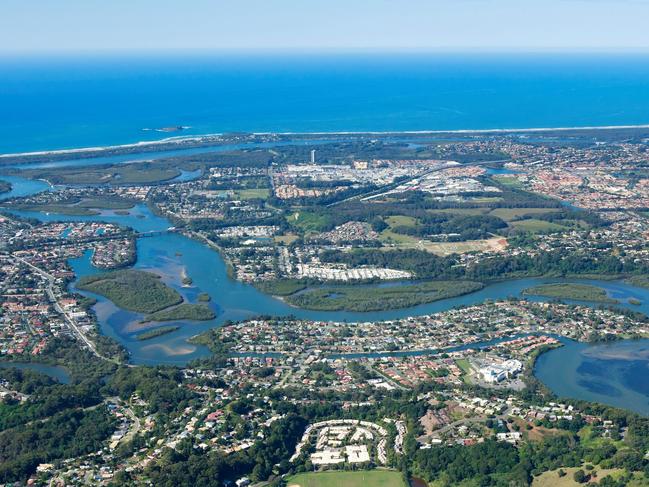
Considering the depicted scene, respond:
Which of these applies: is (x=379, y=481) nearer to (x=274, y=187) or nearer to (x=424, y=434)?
(x=424, y=434)

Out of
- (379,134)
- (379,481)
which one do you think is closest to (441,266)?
(379,481)

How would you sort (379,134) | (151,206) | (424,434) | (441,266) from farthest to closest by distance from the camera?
(379,134) → (151,206) → (441,266) → (424,434)

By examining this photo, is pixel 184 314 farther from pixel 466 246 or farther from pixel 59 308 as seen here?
pixel 466 246

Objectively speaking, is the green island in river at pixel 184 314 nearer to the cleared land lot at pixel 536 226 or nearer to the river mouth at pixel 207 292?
the river mouth at pixel 207 292

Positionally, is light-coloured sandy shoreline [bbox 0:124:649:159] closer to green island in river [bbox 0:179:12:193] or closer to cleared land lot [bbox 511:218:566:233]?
green island in river [bbox 0:179:12:193]

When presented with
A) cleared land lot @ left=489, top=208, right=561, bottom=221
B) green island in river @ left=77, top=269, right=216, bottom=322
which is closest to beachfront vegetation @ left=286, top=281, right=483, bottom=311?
green island in river @ left=77, top=269, right=216, bottom=322

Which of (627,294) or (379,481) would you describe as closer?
(379,481)
